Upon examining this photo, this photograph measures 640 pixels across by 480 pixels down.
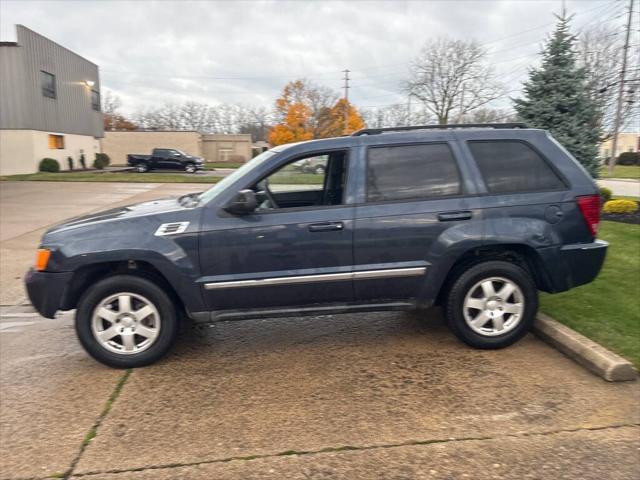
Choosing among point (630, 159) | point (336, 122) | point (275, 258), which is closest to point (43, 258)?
point (275, 258)

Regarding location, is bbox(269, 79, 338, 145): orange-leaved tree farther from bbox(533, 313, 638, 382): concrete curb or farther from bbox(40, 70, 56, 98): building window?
bbox(533, 313, 638, 382): concrete curb

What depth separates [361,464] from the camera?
108 inches

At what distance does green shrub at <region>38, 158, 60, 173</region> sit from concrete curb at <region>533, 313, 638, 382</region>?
109ft

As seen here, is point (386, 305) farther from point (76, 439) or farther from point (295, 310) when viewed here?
point (76, 439)

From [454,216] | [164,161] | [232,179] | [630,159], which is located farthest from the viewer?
[630,159]

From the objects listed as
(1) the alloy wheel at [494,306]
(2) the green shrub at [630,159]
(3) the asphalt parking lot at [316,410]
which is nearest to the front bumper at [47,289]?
(3) the asphalt parking lot at [316,410]

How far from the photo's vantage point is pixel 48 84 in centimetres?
3272

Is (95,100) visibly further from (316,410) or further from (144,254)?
(316,410)

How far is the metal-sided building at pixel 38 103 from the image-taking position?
2944cm

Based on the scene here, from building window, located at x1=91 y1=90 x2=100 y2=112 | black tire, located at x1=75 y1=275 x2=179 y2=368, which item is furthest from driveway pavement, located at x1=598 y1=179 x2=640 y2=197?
building window, located at x1=91 y1=90 x2=100 y2=112

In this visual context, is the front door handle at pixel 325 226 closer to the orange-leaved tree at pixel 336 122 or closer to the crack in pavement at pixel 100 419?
the crack in pavement at pixel 100 419

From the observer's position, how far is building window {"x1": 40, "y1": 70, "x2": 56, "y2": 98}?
105 feet

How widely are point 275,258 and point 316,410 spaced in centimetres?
121

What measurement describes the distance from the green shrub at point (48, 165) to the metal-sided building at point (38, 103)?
331 mm
